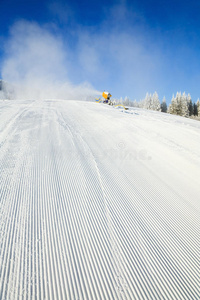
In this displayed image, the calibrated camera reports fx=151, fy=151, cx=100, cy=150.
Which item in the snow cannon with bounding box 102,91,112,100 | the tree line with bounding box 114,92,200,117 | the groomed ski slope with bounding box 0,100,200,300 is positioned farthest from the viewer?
the tree line with bounding box 114,92,200,117

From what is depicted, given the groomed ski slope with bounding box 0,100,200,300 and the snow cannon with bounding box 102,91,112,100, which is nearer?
the groomed ski slope with bounding box 0,100,200,300

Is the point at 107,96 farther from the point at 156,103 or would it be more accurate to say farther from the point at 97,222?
the point at 156,103

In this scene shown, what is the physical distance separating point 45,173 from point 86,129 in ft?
9.43

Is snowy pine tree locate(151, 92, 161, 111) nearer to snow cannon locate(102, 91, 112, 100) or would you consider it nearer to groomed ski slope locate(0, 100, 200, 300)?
snow cannon locate(102, 91, 112, 100)

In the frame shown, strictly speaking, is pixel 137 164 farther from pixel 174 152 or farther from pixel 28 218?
pixel 28 218

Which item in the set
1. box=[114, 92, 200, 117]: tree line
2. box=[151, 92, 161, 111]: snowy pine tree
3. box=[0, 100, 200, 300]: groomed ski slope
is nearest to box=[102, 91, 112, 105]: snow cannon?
box=[0, 100, 200, 300]: groomed ski slope

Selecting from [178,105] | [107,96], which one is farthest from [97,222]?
[178,105]

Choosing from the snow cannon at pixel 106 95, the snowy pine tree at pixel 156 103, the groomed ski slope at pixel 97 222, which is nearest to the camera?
the groomed ski slope at pixel 97 222

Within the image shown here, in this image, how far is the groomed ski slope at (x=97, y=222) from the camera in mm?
1250

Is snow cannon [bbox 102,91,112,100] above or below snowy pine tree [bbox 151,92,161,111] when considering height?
below

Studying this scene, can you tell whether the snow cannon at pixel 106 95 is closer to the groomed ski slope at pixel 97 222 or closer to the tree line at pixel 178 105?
the groomed ski slope at pixel 97 222

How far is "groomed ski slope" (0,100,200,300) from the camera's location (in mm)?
1250

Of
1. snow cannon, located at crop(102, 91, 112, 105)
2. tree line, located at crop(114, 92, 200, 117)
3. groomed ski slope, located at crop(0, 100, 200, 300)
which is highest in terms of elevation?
tree line, located at crop(114, 92, 200, 117)

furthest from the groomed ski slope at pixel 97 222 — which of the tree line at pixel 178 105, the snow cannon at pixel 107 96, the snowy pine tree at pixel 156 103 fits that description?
the snowy pine tree at pixel 156 103
